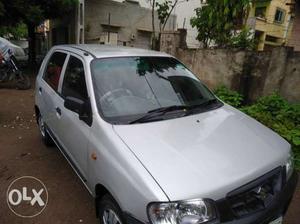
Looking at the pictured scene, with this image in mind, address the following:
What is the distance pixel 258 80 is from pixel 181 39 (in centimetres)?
254

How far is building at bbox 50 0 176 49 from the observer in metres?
13.9

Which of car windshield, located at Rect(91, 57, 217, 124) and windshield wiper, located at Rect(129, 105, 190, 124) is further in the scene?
car windshield, located at Rect(91, 57, 217, 124)

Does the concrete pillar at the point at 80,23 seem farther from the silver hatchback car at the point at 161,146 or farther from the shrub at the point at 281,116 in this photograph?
the silver hatchback car at the point at 161,146

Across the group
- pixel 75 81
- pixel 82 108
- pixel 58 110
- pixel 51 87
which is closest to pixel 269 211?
pixel 82 108

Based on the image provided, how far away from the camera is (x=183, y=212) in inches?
74.2

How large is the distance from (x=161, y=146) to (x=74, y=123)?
120 centimetres

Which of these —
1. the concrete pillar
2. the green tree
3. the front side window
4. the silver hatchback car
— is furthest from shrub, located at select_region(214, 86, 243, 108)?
the front side window

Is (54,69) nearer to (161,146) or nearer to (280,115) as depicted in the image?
(161,146)

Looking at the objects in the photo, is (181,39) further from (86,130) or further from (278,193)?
(278,193)

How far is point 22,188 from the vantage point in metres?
3.57
